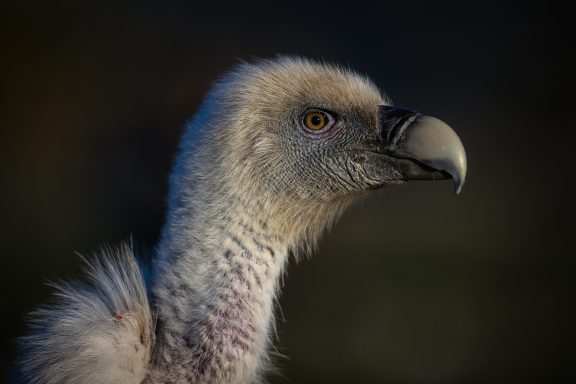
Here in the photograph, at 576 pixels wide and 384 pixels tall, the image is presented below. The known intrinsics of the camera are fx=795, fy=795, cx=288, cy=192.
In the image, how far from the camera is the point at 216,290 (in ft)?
6.20

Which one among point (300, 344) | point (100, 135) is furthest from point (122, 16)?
point (300, 344)

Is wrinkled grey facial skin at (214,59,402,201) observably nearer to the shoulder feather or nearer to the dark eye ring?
the dark eye ring

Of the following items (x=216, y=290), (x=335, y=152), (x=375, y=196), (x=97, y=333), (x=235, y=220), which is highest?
(x=335, y=152)

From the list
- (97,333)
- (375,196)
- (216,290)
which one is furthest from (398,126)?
(375,196)

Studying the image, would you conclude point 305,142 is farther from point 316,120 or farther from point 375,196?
point 375,196

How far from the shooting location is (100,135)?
5.70m

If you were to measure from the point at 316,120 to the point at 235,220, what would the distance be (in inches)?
14.2

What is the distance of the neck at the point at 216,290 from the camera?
1.84 metres

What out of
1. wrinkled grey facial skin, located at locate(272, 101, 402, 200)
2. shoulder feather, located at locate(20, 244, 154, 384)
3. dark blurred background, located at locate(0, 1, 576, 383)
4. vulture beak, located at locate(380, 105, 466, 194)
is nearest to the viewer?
shoulder feather, located at locate(20, 244, 154, 384)

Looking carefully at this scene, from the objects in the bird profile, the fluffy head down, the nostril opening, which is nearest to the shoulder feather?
the bird profile

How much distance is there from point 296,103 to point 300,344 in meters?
3.18

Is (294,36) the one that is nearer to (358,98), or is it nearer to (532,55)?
(532,55)

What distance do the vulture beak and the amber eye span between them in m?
0.16

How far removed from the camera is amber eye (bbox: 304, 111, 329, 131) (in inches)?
82.2
